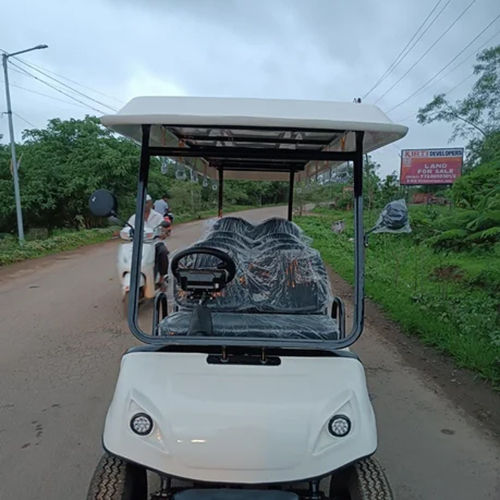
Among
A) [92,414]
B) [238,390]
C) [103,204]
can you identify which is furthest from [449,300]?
[103,204]

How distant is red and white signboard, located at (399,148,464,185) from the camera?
61.4 ft

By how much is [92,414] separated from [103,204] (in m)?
1.91

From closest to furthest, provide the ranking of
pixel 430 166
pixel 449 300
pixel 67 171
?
pixel 449 300
pixel 67 171
pixel 430 166

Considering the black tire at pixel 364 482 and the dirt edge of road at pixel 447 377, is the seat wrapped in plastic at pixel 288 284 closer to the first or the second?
the black tire at pixel 364 482

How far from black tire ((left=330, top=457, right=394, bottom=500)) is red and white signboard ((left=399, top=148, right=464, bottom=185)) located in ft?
60.1

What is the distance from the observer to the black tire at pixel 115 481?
1.77m

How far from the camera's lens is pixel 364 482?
1802 millimetres

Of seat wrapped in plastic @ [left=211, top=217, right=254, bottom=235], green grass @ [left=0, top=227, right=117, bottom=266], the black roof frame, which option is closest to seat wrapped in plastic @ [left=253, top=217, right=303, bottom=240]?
seat wrapped in plastic @ [left=211, top=217, right=254, bottom=235]

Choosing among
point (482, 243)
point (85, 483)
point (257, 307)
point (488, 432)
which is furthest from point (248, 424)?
point (482, 243)

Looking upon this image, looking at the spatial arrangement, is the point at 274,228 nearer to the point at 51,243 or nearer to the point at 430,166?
the point at 51,243

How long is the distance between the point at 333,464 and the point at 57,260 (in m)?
9.98

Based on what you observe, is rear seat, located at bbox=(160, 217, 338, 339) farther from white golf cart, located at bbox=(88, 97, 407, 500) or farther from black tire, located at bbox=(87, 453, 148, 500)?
black tire, located at bbox=(87, 453, 148, 500)

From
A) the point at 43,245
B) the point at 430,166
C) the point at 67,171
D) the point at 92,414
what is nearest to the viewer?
the point at 92,414

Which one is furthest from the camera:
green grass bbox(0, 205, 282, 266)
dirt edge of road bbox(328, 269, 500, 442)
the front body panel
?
green grass bbox(0, 205, 282, 266)
